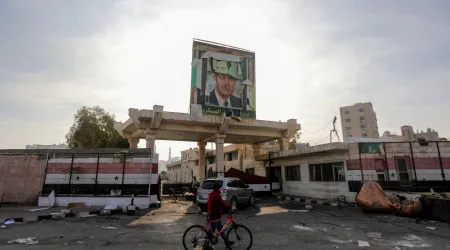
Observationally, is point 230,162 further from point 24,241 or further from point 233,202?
point 24,241

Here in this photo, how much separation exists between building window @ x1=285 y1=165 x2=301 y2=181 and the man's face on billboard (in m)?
9.01

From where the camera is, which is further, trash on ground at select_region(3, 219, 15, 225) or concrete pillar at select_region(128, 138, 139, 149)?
concrete pillar at select_region(128, 138, 139, 149)

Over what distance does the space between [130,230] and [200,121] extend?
15171 mm

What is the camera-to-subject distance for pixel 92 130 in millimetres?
35250

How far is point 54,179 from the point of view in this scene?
16.0 m

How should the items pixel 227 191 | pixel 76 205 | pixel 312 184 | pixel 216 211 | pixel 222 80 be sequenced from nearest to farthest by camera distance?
1. pixel 216 211
2. pixel 227 191
3. pixel 76 205
4. pixel 312 184
5. pixel 222 80

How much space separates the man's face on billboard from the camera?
26.1 metres

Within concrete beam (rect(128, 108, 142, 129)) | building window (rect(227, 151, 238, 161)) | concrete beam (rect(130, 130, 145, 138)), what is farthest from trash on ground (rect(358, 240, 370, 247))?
building window (rect(227, 151, 238, 161))

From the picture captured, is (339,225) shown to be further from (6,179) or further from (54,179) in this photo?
(6,179)

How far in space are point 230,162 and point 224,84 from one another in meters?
16.2

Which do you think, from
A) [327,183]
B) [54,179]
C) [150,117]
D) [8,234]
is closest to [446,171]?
[327,183]

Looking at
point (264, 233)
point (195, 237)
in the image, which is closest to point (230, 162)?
point (264, 233)

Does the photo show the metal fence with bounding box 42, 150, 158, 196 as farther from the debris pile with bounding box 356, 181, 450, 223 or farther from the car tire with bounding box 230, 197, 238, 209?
the debris pile with bounding box 356, 181, 450, 223

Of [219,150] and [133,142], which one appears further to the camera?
[133,142]
